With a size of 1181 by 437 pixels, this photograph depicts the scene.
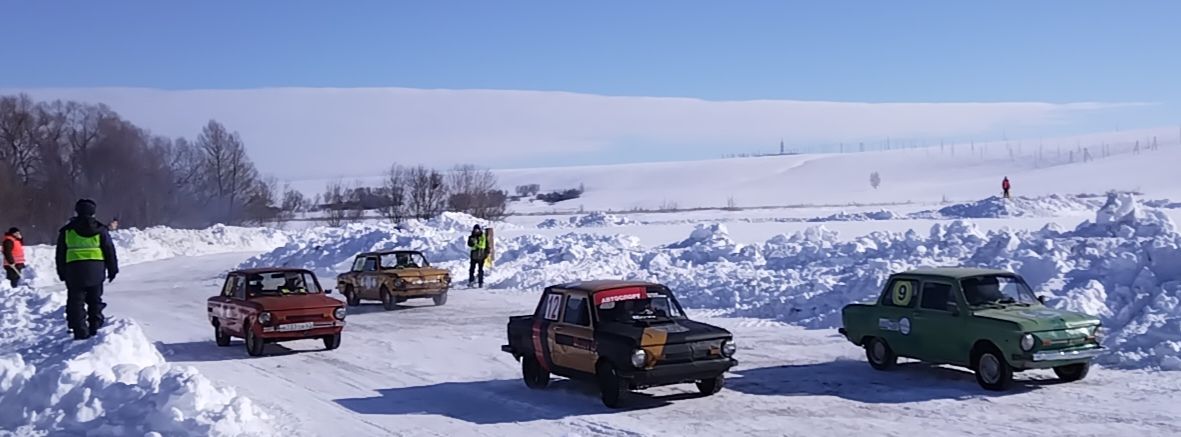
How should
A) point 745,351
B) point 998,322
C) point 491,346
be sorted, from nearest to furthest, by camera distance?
point 998,322, point 745,351, point 491,346

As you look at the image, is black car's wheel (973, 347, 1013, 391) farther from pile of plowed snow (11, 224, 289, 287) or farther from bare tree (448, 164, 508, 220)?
bare tree (448, 164, 508, 220)

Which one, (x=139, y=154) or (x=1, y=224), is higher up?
(x=139, y=154)

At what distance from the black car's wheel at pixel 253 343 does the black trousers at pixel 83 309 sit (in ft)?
10.9

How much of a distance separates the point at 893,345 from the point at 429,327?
387 inches

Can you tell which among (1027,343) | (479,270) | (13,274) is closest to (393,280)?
(479,270)

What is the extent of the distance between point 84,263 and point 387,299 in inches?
453

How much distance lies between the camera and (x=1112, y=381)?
43.6ft

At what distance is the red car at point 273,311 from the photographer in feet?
57.2

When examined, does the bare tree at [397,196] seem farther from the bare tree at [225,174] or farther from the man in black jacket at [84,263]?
the man in black jacket at [84,263]

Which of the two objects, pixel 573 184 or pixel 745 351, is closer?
pixel 745 351

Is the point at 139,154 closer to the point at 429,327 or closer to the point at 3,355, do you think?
the point at 429,327

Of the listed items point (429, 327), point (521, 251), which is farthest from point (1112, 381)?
point (521, 251)

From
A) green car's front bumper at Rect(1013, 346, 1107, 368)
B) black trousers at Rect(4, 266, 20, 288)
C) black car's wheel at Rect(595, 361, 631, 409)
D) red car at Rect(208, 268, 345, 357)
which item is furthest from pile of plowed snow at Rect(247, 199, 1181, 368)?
black trousers at Rect(4, 266, 20, 288)

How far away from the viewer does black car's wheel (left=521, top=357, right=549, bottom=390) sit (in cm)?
1399
